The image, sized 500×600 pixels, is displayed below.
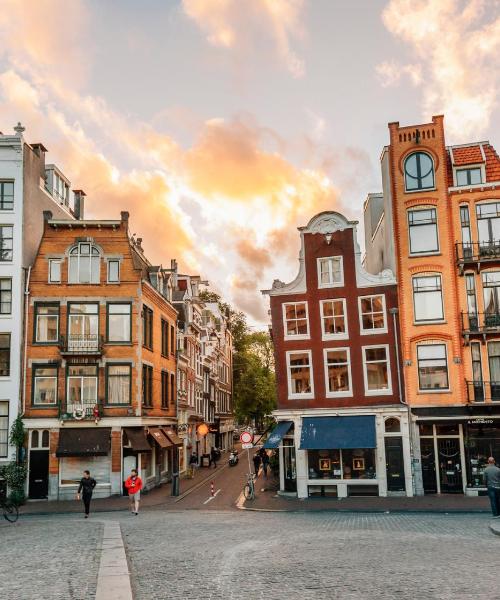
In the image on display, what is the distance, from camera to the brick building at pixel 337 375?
32938 mm

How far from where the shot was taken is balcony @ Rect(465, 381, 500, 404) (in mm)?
32500

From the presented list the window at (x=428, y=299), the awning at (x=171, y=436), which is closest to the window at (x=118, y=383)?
the awning at (x=171, y=436)

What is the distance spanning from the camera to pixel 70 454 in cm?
3453

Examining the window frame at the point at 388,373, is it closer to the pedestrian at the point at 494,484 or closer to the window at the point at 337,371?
the window at the point at 337,371

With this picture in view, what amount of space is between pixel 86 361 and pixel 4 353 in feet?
14.5

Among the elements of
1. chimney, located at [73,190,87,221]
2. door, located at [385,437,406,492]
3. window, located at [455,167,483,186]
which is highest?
chimney, located at [73,190,87,221]

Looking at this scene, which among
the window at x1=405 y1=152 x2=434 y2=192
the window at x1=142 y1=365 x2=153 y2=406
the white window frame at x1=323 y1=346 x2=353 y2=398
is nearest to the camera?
the white window frame at x1=323 y1=346 x2=353 y2=398

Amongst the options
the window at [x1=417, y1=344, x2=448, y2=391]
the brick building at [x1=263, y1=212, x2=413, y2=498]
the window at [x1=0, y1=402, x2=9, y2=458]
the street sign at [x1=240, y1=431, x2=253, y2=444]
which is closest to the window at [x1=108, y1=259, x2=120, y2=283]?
the brick building at [x1=263, y1=212, x2=413, y2=498]

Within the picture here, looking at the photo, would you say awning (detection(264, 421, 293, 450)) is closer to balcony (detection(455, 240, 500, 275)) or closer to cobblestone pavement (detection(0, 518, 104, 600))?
cobblestone pavement (detection(0, 518, 104, 600))

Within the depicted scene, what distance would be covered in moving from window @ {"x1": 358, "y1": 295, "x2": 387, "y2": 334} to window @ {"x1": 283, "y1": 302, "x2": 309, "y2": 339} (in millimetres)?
2979

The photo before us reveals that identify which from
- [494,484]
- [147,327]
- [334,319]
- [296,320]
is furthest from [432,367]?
[147,327]

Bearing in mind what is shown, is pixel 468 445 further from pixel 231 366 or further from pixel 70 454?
pixel 231 366

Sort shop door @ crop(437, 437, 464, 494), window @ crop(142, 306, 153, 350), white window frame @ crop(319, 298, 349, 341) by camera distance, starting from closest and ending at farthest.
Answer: shop door @ crop(437, 437, 464, 494)
white window frame @ crop(319, 298, 349, 341)
window @ crop(142, 306, 153, 350)

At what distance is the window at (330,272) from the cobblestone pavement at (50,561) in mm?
17707
